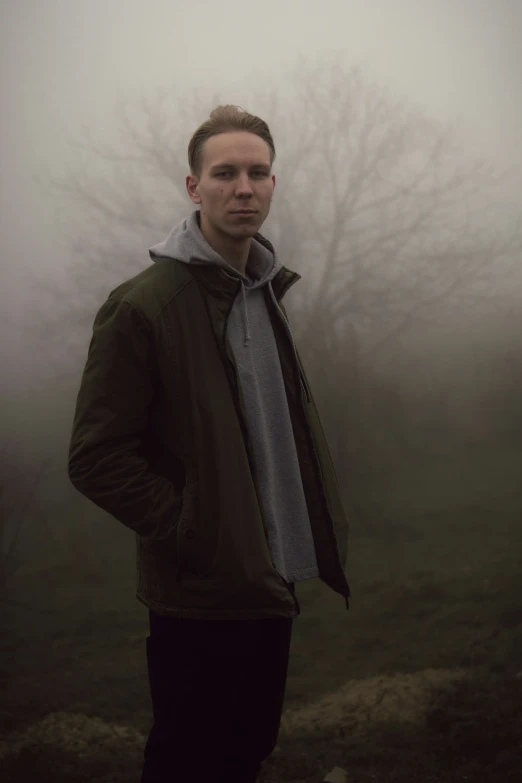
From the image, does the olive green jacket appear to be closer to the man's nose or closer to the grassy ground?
the man's nose

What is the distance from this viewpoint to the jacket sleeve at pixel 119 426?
1.62 meters

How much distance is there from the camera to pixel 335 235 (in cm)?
288

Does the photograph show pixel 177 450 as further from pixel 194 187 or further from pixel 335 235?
pixel 335 235

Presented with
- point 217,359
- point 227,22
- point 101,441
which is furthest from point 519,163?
point 101,441

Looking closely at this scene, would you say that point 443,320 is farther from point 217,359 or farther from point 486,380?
point 217,359

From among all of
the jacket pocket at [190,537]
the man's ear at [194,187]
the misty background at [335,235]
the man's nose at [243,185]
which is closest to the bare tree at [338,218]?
the misty background at [335,235]

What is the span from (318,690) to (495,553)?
2.64ft

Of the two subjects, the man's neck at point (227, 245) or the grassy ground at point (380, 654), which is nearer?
the man's neck at point (227, 245)

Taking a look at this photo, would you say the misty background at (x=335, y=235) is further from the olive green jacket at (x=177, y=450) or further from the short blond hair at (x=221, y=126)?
the olive green jacket at (x=177, y=450)

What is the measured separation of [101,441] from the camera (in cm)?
163

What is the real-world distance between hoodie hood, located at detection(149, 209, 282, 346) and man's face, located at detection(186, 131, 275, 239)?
6 centimetres

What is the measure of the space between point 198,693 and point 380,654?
1319 mm

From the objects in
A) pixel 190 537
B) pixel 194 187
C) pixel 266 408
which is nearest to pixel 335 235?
pixel 194 187

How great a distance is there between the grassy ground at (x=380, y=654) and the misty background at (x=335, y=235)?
0.01 metres
